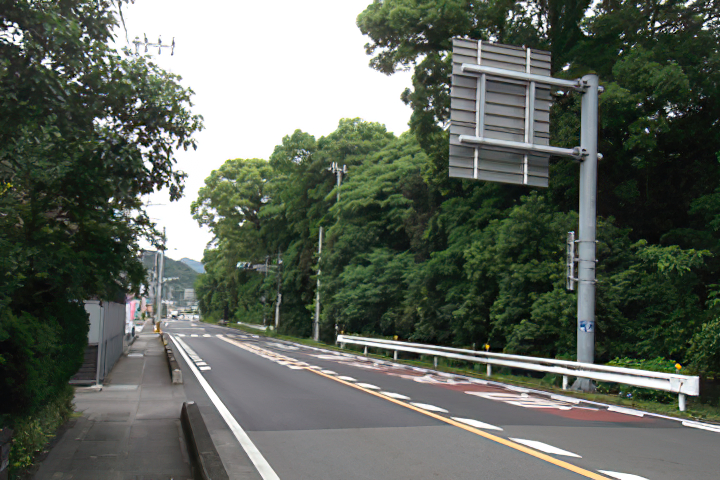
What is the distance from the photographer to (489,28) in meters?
23.8

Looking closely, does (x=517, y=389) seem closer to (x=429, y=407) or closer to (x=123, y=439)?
(x=429, y=407)

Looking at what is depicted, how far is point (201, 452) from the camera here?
6.30 meters

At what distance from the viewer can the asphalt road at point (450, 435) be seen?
6.50 m

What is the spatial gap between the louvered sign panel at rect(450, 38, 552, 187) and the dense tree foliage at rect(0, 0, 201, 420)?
6.82 meters

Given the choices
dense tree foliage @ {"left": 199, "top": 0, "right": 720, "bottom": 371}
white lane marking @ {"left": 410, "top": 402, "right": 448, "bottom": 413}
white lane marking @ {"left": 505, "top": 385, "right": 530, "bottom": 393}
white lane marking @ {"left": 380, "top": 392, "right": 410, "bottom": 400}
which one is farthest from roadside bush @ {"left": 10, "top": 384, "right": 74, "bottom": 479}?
dense tree foliage @ {"left": 199, "top": 0, "right": 720, "bottom": 371}

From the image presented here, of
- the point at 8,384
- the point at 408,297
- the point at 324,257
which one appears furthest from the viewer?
the point at 324,257

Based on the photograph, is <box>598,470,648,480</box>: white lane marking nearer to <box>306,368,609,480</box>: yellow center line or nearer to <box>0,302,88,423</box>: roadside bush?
<box>306,368,609,480</box>: yellow center line

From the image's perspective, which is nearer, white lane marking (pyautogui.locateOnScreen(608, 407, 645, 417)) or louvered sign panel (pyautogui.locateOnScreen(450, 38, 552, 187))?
white lane marking (pyautogui.locateOnScreen(608, 407, 645, 417))

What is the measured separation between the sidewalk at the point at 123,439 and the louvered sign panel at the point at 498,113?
24.5 ft

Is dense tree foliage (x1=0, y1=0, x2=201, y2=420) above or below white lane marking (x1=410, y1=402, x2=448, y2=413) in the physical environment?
above

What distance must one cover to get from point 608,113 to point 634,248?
4.09 m

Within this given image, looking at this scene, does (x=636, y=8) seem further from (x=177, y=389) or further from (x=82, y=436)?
(x=82, y=436)

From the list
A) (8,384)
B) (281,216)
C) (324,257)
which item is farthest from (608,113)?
(281,216)

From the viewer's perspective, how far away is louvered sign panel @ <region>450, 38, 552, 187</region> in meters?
13.3
